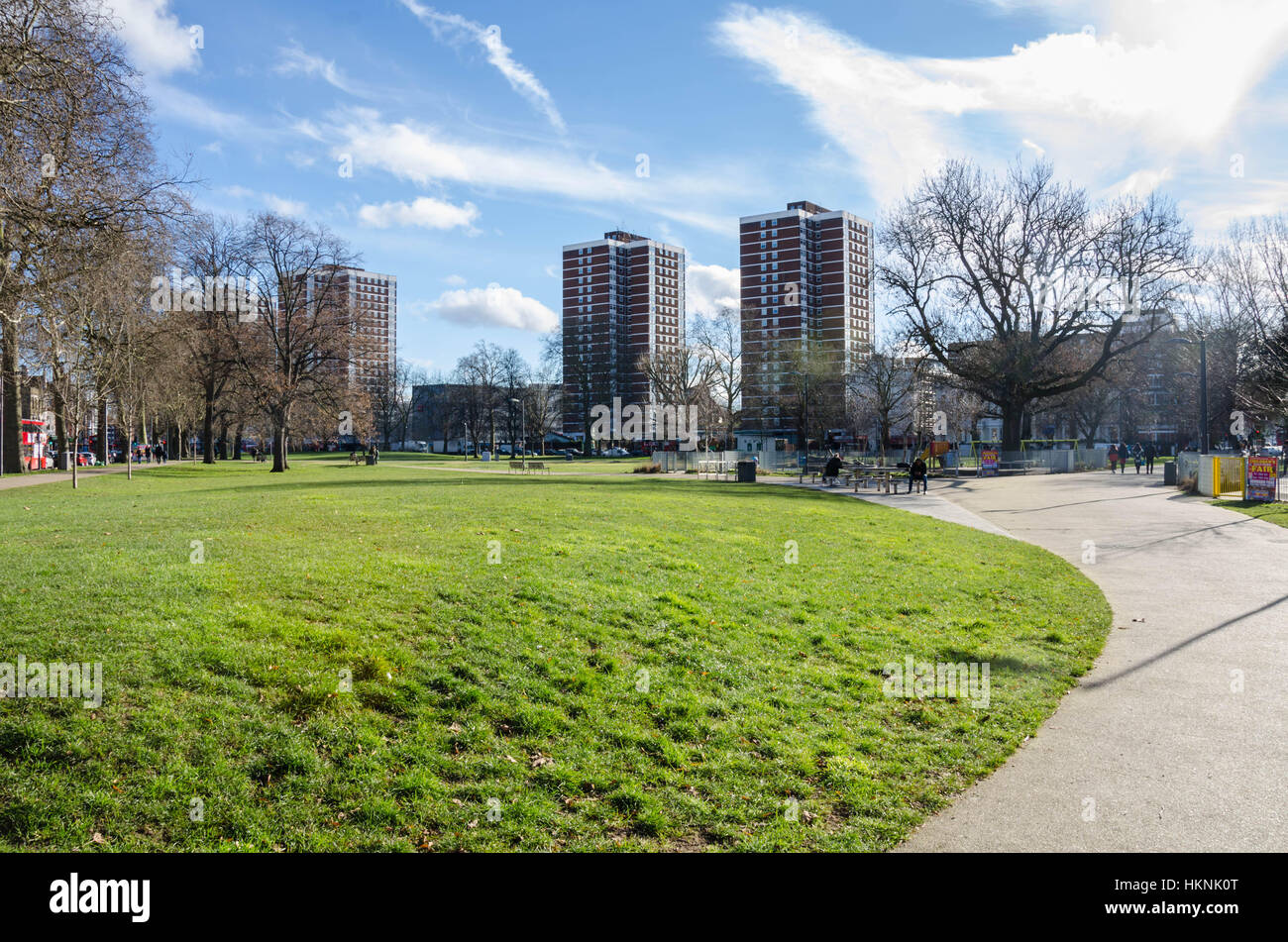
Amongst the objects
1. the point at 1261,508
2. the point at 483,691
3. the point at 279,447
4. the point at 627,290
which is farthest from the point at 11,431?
the point at 627,290

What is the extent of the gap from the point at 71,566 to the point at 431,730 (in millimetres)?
5014

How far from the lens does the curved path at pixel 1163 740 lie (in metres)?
4.84

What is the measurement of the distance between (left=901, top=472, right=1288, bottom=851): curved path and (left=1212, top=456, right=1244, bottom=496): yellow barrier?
16170 mm

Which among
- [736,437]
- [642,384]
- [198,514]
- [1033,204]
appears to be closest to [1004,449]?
[1033,204]

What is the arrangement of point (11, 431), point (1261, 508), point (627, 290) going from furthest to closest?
1. point (627, 290)
2. point (11, 431)
3. point (1261, 508)

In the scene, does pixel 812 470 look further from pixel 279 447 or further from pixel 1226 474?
pixel 279 447

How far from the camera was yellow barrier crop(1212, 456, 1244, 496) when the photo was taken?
28.0 m

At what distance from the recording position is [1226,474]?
2830 centimetres

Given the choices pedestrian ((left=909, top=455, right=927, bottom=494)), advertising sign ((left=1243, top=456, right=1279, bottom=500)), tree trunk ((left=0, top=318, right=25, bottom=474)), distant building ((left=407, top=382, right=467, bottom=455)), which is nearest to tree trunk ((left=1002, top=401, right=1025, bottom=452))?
pedestrian ((left=909, top=455, right=927, bottom=494))

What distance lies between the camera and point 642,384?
131375mm

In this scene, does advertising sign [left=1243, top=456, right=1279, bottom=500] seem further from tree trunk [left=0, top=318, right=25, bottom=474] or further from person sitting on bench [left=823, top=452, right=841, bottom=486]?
tree trunk [left=0, top=318, right=25, bottom=474]

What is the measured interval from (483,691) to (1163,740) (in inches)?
208
